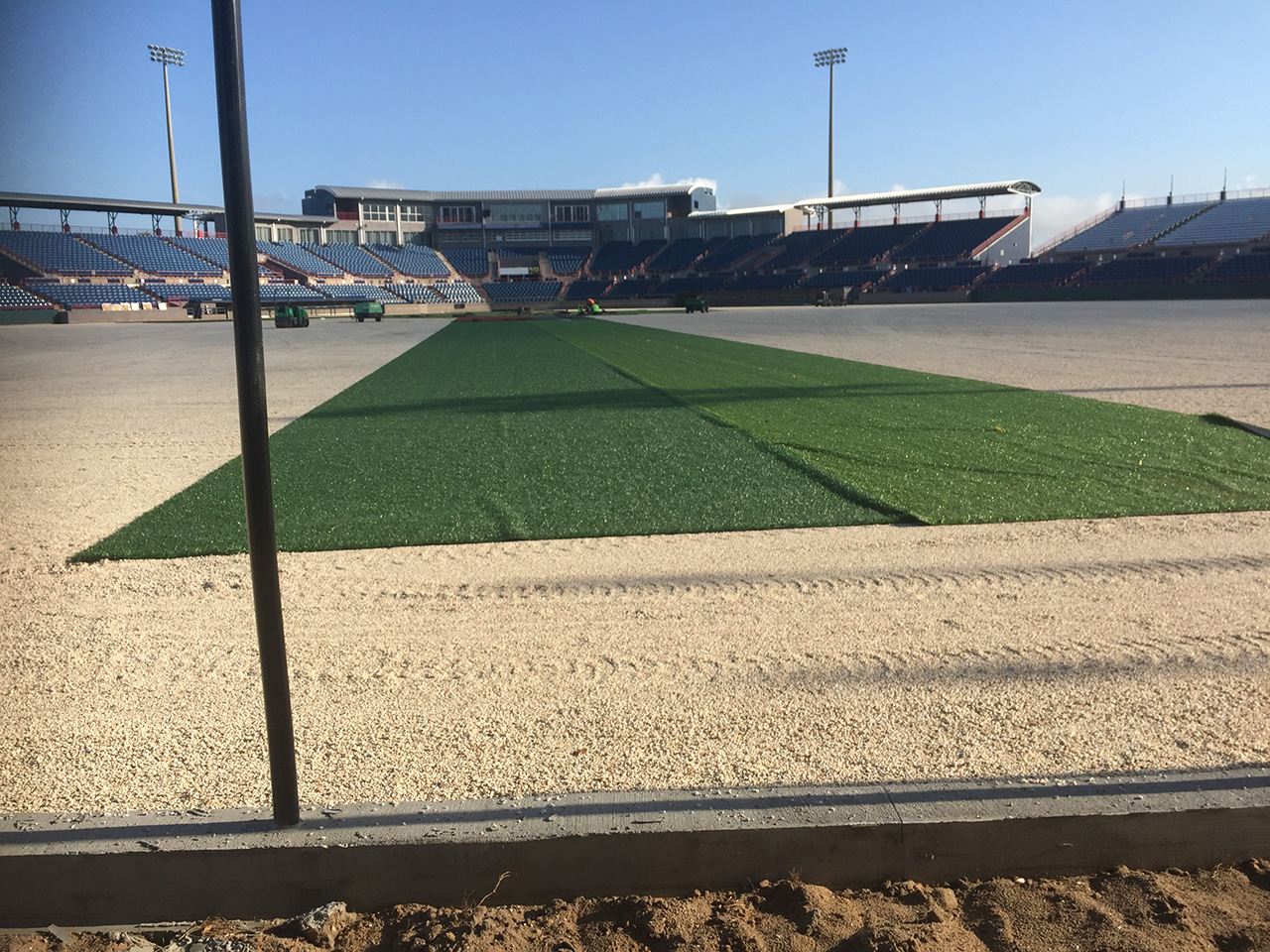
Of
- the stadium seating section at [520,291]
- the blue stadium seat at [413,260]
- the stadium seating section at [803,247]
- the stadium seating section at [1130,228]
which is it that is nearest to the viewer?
the stadium seating section at [1130,228]

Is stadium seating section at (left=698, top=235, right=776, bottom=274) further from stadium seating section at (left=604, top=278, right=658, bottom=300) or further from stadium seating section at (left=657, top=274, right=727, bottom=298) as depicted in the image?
stadium seating section at (left=604, top=278, right=658, bottom=300)

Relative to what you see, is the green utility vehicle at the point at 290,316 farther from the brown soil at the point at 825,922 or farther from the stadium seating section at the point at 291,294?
the brown soil at the point at 825,922

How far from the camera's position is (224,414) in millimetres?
14344

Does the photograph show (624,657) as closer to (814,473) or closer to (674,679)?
(674,679)

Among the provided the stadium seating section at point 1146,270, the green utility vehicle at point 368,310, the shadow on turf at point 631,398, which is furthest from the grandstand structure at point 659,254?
the shadow on turf at point 631,398

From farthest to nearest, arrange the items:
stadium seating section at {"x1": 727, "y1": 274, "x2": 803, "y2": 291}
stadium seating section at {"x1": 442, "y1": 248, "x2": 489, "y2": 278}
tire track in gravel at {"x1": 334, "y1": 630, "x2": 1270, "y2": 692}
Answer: stadium seating section at {"x1": 442, "y1": 248, "x2": 489, "y2": 278} → stadium seating section at {"x1": 727, "y1": 274, "x2": 803, "y2": 291} → tire track in gravel at {"x1": 334, "y1": 630, "x2": 1270, "y2": 692}

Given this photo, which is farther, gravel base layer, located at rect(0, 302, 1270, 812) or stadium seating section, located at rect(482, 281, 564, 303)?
stadium seating section, located at rect(482, 281, 564, 303)

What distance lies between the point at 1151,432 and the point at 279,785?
10068mm

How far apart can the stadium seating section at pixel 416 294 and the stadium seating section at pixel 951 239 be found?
134 ft

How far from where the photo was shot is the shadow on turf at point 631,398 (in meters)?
14.1

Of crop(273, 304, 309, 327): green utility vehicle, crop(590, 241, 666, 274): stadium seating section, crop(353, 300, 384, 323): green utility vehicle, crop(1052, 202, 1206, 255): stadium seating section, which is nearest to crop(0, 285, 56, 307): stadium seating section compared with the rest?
crop(273, 304, 309, 327): green utility vehicle

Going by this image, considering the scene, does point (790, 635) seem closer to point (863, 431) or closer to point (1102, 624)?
point (1102, 624)

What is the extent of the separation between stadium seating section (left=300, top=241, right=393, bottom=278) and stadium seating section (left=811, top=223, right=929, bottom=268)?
40218 millimetres

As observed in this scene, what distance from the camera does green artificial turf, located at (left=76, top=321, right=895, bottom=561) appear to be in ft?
23.1
